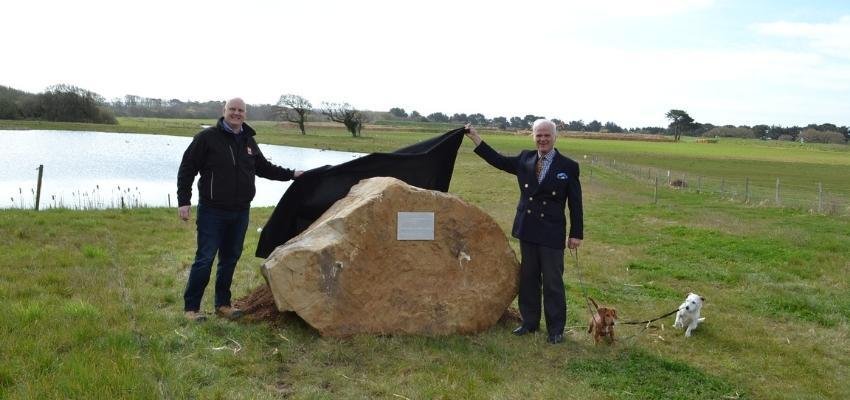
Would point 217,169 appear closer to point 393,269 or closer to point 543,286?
point 393,269

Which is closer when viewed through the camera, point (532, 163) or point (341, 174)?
point (532, 163)

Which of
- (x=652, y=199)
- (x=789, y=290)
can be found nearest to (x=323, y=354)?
(x=789, y=290)

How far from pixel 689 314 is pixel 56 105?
71492mm

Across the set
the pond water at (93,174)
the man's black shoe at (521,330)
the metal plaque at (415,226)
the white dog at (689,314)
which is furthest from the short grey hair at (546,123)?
the pond water at (93,174)

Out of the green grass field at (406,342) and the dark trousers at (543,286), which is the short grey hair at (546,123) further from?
the green grass field at (406,342)

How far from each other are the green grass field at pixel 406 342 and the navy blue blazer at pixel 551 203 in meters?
1.11

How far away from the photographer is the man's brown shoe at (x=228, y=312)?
21.8 ft

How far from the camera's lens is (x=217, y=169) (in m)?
6.33

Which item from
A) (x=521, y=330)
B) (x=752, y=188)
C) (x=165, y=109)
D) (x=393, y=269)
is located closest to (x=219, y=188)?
(x=393, y=269)

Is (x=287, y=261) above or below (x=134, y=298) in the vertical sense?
above

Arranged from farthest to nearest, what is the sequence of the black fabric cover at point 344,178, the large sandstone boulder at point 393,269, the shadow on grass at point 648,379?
the black fabric cover at point 344,178 → the large sandstone boulder at point 393,269 → the shadow on grass at point 648,379

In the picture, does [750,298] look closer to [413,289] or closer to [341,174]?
[413,289]

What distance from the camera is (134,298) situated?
279 inches

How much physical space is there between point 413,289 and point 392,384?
1441 millimetres
